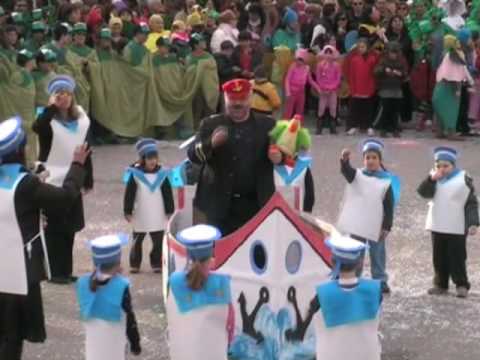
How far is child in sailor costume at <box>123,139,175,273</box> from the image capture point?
10633 mm

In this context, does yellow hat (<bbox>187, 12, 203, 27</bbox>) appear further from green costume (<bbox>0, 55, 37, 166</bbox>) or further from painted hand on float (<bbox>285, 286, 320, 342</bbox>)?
painted hand on float (<bbox>285, 286, 320, 342</bbox>)

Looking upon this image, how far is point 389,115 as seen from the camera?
1734 centimetres

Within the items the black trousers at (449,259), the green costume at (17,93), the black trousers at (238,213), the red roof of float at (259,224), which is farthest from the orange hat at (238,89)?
the green costume at (17,93)

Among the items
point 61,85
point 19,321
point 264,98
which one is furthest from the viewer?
point 264,98

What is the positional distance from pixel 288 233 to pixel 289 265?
209 mm

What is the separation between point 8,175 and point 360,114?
433 inches

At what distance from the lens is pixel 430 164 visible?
15234 mm

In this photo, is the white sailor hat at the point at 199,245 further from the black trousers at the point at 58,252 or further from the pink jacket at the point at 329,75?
the pink jacket at the point at 329,75

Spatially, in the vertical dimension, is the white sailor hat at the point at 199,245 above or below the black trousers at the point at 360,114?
above

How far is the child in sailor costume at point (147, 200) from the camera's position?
10633mm

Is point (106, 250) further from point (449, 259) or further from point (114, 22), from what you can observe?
point (114, 22)

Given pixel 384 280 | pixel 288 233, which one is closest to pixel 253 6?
pixel 384 280

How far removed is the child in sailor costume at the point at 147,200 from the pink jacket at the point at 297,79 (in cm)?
683

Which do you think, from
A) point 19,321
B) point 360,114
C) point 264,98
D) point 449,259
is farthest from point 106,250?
point 360,114
